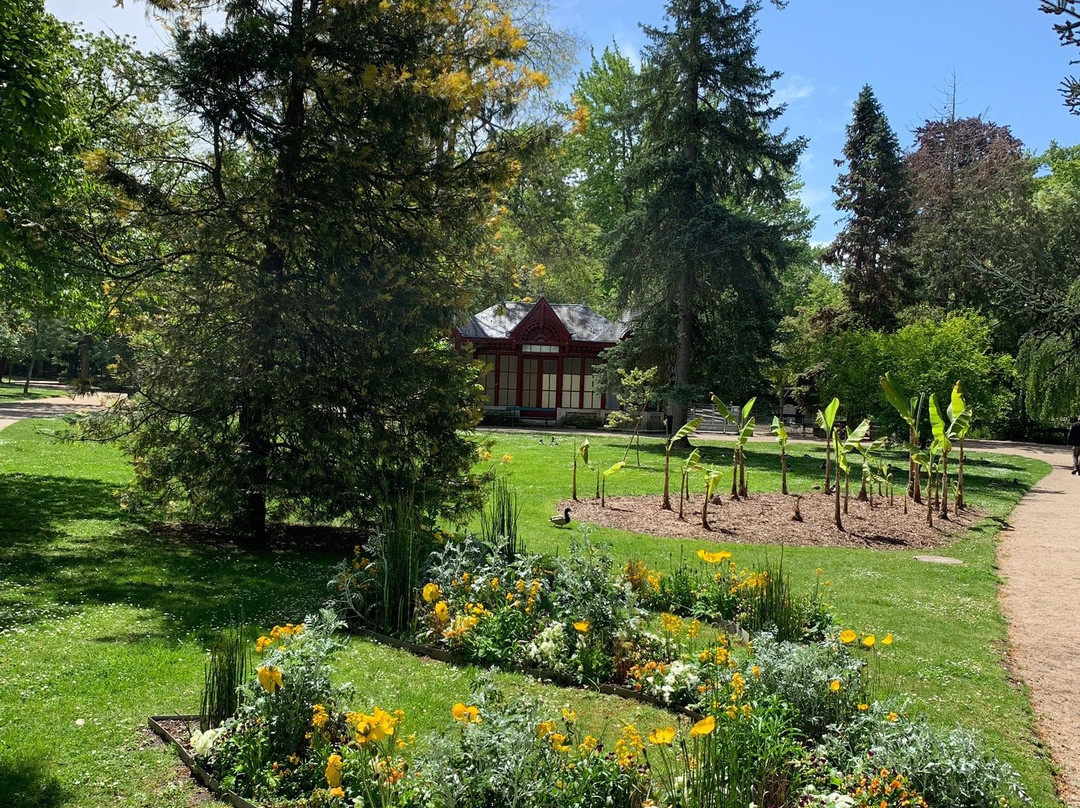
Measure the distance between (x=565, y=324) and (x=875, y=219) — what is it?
13.4 meters

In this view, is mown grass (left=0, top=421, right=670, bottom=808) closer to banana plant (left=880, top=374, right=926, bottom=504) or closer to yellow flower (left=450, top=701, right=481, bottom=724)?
yellow flower (left=450, top=701, right=481, bottom=724)

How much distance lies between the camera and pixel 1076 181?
129 ft

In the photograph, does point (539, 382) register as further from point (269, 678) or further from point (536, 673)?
point (269, 678)

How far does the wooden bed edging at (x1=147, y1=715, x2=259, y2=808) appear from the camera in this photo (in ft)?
11.2

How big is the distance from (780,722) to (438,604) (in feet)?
8.02

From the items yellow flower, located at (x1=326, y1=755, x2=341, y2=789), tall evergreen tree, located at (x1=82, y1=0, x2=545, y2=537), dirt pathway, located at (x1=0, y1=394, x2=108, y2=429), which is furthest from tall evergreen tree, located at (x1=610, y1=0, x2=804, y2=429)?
yellow flower, located at (x1=326, y1=755, x2=341, y2=789)

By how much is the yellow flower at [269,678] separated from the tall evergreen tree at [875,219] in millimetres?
31788

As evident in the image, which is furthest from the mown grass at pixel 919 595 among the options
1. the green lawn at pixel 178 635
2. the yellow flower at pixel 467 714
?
the yellow flower at pixel 467 714

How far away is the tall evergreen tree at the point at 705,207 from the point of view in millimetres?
22469

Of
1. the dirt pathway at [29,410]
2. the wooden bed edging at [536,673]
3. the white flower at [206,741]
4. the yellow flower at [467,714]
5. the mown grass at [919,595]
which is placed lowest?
the mown grass at [919,595]

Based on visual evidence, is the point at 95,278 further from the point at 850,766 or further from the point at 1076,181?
the point at 1076,181

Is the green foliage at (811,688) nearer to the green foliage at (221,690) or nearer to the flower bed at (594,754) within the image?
the flower bed at (594,754)

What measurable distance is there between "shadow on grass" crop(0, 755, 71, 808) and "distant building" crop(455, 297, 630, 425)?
27759 mm

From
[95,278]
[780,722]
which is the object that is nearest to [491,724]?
[780,722]
